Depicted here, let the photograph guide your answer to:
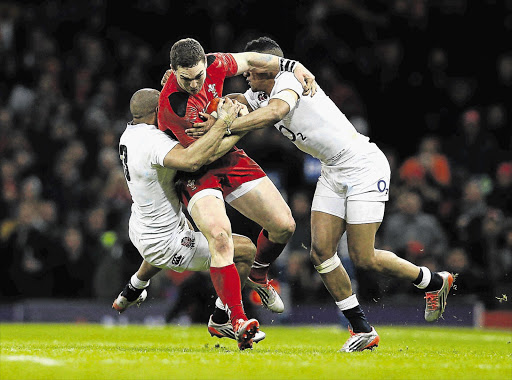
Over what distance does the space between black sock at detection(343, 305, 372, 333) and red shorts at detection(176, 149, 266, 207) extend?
4.83ft

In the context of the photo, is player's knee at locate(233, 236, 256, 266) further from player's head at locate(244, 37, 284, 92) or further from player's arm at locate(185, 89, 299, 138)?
player's head at locate(244, 37, 284, 92)

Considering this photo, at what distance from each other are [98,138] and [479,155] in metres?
6.47

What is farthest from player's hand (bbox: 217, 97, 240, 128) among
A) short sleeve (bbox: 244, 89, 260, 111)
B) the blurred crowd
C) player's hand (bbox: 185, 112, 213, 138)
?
the blurred crowd

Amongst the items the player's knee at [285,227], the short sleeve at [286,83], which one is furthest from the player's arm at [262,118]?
the player's knee at [285,227]

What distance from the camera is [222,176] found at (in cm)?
821

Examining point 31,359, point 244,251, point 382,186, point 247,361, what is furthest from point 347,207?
point 31,359

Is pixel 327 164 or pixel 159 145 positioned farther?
pixel 327 164

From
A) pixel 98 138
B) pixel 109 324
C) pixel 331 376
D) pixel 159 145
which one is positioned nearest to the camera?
pixel 331 376

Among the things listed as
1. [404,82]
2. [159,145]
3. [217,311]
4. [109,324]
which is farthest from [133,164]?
[404,82]

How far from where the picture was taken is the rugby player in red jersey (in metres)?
7.53

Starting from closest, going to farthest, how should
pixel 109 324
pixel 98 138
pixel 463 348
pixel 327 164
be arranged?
pixel 327 164, pixel 463 348, pixel 109 324, pixel 98 138

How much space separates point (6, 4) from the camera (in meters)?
18.1

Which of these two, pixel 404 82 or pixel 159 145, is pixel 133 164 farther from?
pixel 404 82

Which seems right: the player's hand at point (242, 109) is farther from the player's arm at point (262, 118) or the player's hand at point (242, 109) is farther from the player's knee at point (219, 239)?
the player's knee at point (219, 239)
